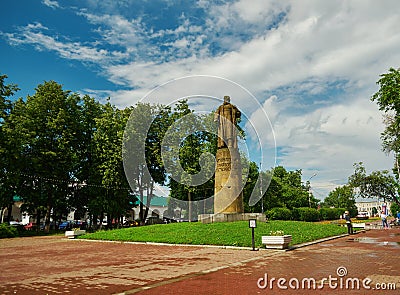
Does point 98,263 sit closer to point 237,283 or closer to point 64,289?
point 64,289

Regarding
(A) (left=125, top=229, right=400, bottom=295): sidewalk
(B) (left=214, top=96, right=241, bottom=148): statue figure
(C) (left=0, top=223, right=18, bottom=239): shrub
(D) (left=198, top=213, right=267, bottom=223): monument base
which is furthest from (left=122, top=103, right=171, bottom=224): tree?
(A) (left=125, top=229, right=400, bottom=295): sidewalk

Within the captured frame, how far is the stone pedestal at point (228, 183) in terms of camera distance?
849 inches

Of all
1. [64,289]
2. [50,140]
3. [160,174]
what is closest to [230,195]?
[64,289]

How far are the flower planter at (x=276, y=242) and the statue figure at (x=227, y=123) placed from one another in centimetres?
884

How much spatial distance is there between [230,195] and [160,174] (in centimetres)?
1980

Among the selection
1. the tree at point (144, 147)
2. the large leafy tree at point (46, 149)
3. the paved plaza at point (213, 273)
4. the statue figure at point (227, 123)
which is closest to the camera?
the paved plaza at point (213, 273)

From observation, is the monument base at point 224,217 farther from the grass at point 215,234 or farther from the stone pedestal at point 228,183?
the grass at point 215,234

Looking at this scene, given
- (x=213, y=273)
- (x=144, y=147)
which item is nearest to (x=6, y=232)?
(x=144, y=147)

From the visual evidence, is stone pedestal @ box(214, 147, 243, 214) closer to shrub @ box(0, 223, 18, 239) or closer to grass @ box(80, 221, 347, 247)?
grass @ box(80, 221, 347, 247)

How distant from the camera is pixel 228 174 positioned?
71.4 feet

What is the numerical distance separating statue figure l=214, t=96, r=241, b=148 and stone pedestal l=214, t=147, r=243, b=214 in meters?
0.55

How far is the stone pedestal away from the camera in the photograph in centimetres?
Answer: 2156

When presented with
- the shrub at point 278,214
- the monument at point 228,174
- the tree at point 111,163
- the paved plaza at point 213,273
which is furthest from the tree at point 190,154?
the paved plaza at point 213,273

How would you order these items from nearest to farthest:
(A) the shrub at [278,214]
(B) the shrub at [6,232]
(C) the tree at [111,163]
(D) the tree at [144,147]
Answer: (B) the shrub at [6,232], (C) the tree at [111,163], (D) the tree at [144,147], (A) the shrub at [278,214]
